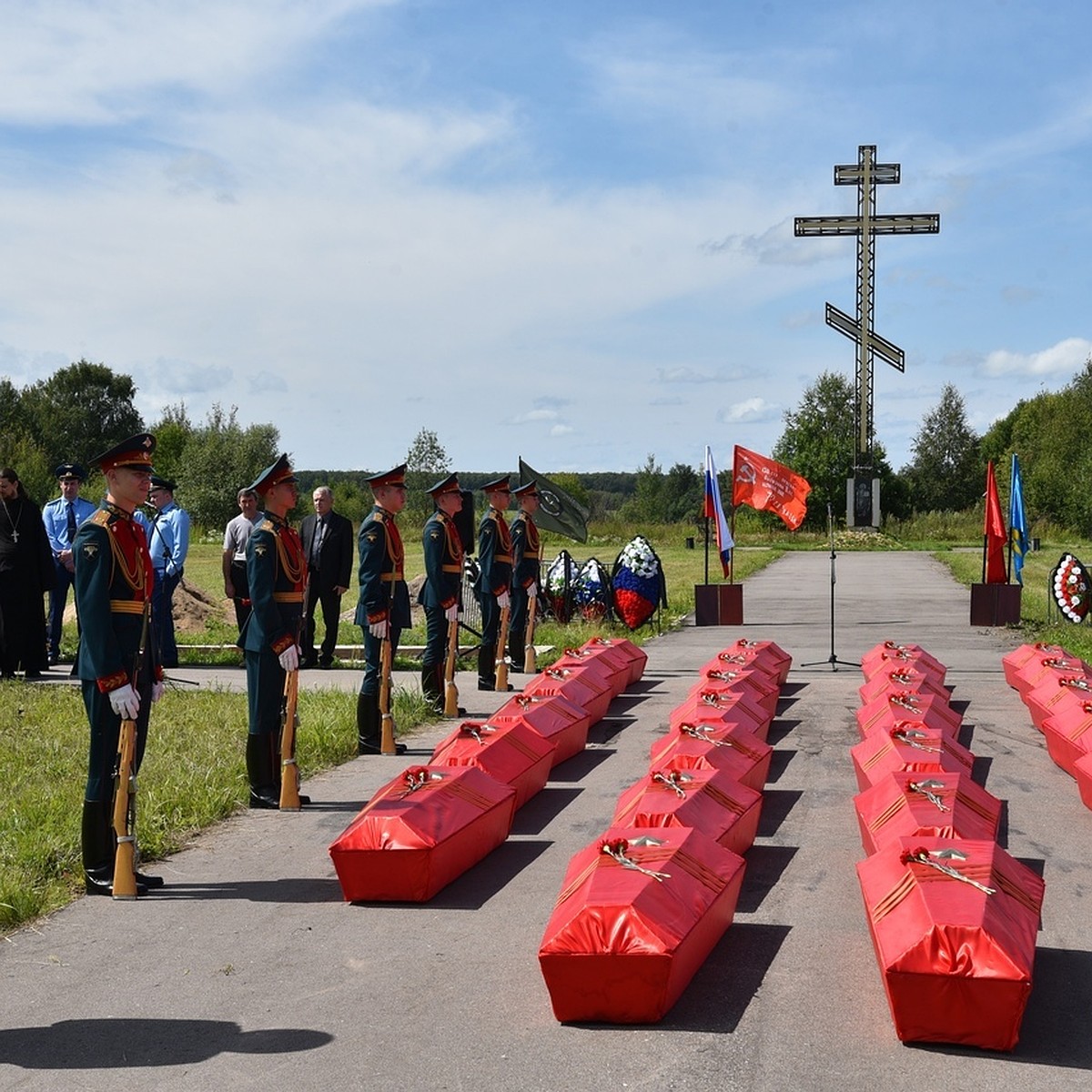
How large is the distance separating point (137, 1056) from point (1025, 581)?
1121 inches

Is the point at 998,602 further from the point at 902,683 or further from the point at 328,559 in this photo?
the point at 328,559

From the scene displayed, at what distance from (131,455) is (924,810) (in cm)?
441

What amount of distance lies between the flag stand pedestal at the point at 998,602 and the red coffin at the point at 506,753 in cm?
1173

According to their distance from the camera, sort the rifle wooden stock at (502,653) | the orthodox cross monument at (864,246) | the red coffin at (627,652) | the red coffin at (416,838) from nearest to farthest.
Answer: the red coffin at (416,838), the red coffin at (627,652), the rifle wooden stock at (502,653), the orthodox cross monument at (864,246)

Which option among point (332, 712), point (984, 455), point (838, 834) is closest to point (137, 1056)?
point (838, 834)

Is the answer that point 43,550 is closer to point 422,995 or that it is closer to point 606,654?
point 606,654

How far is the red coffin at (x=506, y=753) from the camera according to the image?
8.24 m

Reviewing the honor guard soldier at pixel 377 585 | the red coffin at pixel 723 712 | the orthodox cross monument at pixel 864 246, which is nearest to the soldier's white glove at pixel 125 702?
the honor guard soldier at pixel 377 585

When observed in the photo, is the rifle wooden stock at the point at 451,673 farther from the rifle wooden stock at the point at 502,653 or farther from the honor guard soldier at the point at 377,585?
the rifle wooden stock at the point at 502,653

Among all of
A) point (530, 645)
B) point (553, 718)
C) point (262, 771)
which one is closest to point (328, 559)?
point (530, 645)

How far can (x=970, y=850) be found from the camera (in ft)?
19.1

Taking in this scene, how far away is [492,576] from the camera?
13852 millimetres

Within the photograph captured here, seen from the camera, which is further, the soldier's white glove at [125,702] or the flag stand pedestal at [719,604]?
the flag stand pedestal at [719,604]

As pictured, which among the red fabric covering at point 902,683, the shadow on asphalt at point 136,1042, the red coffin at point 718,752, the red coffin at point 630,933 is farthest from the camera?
the red fabric covering at point 902,683
